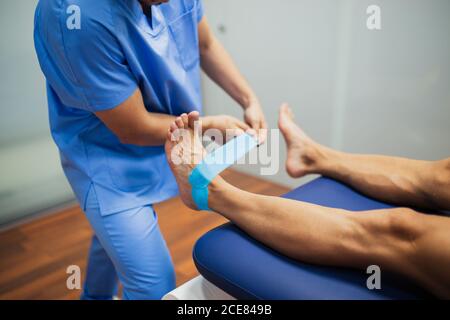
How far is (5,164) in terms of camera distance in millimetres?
1676

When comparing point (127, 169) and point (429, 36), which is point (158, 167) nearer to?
point (127, 169)

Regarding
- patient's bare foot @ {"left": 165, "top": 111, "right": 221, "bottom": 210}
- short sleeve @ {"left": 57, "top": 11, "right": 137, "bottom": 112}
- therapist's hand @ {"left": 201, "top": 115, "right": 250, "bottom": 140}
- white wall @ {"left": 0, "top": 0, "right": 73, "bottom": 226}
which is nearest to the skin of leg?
patient's bare foot @ {"left": 165, "top": 111, "right": 221, "bottom": 210}

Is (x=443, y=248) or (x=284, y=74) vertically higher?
(x=284, y=74)

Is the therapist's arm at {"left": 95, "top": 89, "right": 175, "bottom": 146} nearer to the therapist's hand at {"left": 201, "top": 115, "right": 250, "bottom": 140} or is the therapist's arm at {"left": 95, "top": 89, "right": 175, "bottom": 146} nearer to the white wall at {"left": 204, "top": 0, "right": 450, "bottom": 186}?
the therapist's hand at {"left": 201, "top": 115, "right": 250, "bottom": 140}

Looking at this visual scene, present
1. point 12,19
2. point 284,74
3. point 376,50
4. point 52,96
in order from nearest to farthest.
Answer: point 52,96, point 12,19, point 376,50, point 284,74

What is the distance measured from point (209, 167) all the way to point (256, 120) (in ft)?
1.01

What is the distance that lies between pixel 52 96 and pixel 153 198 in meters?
0.36

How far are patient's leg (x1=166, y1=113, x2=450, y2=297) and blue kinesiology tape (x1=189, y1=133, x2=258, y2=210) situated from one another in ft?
0.14

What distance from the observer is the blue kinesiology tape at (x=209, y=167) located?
0.96 metres

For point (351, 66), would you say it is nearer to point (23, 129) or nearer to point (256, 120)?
point (256, 120)

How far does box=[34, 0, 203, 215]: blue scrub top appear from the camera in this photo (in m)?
0.83

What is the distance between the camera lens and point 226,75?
1.28 metres

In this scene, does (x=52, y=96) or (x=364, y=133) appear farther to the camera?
(x=364, y=133)
